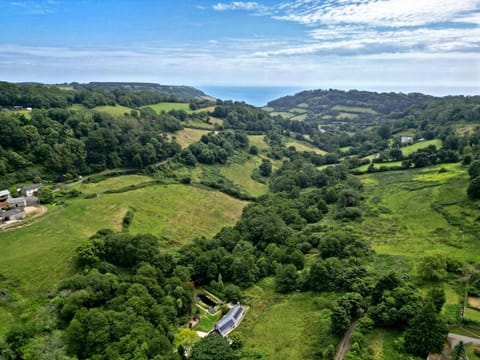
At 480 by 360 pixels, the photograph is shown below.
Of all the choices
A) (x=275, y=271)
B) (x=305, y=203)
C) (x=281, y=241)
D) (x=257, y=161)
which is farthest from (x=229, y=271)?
(x=257, y=161)

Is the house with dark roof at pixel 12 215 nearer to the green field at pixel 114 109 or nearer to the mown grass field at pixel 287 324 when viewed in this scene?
the mown grass field at pixel 287 324

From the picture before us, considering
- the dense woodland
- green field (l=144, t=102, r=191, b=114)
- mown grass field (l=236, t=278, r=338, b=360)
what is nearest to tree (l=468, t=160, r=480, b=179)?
the dense woodland

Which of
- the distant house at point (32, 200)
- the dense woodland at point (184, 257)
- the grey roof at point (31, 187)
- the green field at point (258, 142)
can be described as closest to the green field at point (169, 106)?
the dense woodland at point (184, 257)

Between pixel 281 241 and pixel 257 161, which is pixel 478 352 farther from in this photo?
pixel 257 161

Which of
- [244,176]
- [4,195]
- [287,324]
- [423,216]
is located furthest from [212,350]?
[244,176]

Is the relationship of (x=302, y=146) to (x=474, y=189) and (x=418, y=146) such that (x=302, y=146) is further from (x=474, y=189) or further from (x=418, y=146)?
(x=474, y=189)
